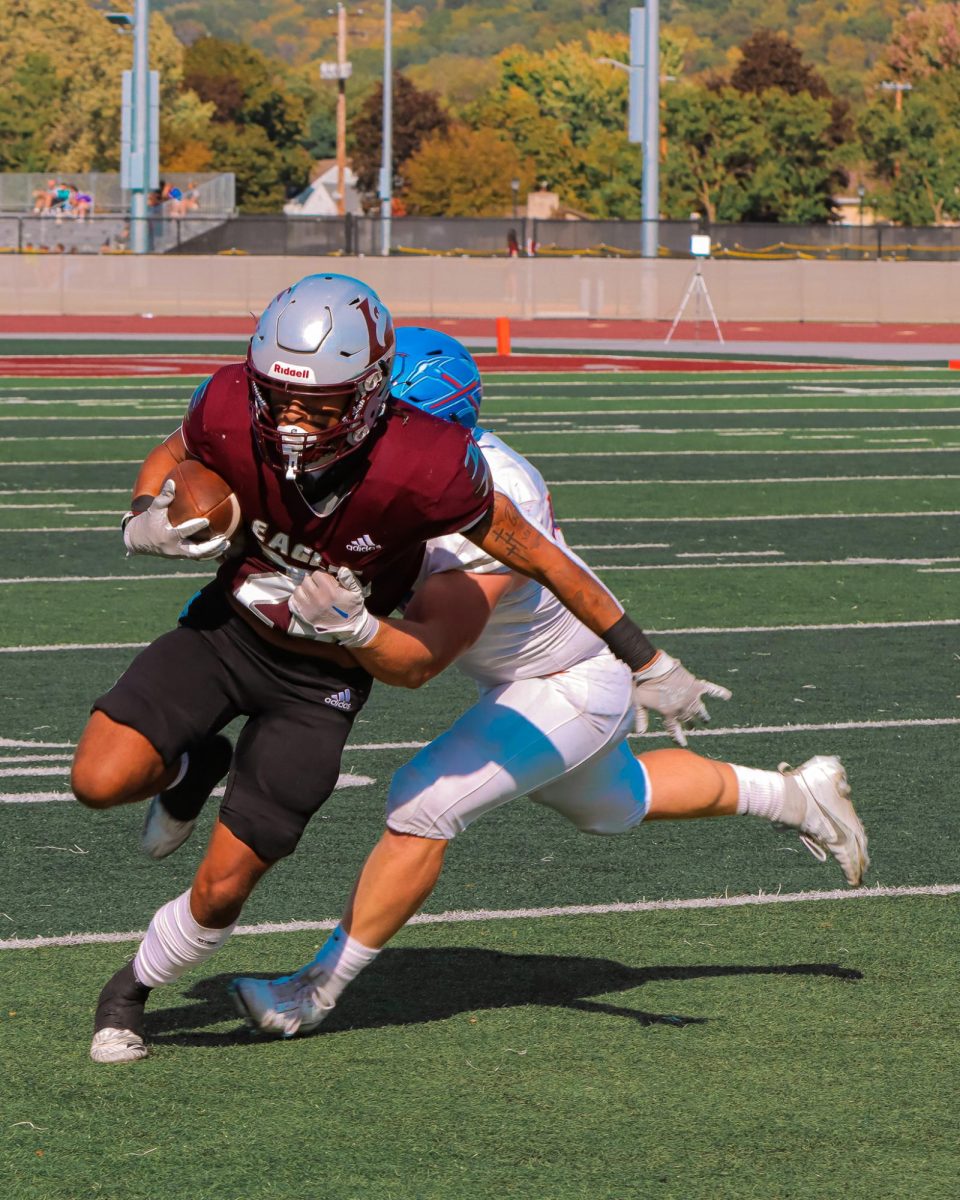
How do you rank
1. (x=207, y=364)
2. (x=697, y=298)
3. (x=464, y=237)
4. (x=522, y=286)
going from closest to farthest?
(x=207, y=364)
(x=697, y=298)
(x=522, y=286)
(x=464, y=237)

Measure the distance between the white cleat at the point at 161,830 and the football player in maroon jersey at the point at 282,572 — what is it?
22 centimetres

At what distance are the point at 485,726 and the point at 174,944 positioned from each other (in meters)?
0.82

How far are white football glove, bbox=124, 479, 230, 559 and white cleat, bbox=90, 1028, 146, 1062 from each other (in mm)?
1048

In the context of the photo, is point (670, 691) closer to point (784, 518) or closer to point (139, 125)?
point (784, 518)

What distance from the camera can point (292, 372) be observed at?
426cm

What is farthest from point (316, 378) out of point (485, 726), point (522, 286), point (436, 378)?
point (522, 286)

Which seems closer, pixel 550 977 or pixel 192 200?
pixel 550 977

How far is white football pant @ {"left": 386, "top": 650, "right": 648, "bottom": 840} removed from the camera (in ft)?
15.3

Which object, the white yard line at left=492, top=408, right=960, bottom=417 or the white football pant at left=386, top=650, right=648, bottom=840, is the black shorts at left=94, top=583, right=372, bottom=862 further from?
the white yard line at left=492, top=408, right=960, bottom=417

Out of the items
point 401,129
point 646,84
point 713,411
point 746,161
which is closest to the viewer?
point 713,411

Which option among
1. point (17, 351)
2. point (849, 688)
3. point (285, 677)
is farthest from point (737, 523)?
point (17, 351)

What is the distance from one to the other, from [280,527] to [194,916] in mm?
860

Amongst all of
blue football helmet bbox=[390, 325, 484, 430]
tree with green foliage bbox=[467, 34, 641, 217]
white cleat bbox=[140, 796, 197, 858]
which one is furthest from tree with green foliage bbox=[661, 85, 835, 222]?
white cleat bbox=[140, 796, 197, 858]

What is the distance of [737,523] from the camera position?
13781 mm
